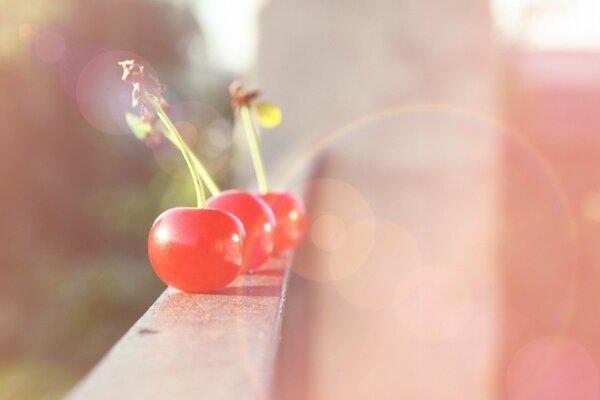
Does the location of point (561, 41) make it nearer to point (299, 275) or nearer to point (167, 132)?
point (299, 275)

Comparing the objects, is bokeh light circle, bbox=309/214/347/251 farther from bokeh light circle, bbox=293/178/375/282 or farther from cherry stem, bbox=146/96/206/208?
cherry stem, bbox=146/96/206/208

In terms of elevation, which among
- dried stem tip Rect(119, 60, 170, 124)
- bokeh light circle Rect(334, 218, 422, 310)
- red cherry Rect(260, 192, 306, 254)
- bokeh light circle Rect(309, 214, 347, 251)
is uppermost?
dried stem tip Rect(119, 60, 170, 124)

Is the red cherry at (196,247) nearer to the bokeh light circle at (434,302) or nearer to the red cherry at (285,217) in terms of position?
the red cherry at (285,217)

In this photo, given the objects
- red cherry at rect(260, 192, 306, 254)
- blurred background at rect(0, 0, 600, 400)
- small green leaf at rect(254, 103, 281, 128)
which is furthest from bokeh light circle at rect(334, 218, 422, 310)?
small green leaf at rect(254, 103, 281, 128)

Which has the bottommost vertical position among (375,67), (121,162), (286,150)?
(121,162)

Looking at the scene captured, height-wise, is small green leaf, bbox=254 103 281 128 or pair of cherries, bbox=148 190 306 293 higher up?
small green leaf, bbox=254 103 281 128

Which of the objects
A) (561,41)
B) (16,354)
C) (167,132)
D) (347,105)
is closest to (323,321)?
(347,105)

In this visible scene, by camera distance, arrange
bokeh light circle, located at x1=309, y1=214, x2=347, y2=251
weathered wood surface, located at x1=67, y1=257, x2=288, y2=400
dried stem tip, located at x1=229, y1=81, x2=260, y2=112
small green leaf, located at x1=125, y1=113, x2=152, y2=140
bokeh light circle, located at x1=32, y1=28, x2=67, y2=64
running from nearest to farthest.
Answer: weathered wood surface, located at x1=67, y1=257, x2=288, y2=400
small green leaf, located at x1=125, y1=113, x2=152, y2=140
dried stem tip, located at x1=229, y1=81, x2=260, y2=112
bokeh light circle, located at x1=309, y1=214, x2=347, y2=251
bokeh light circle, located at x1=32, y1=28, x2=67, y2=64
